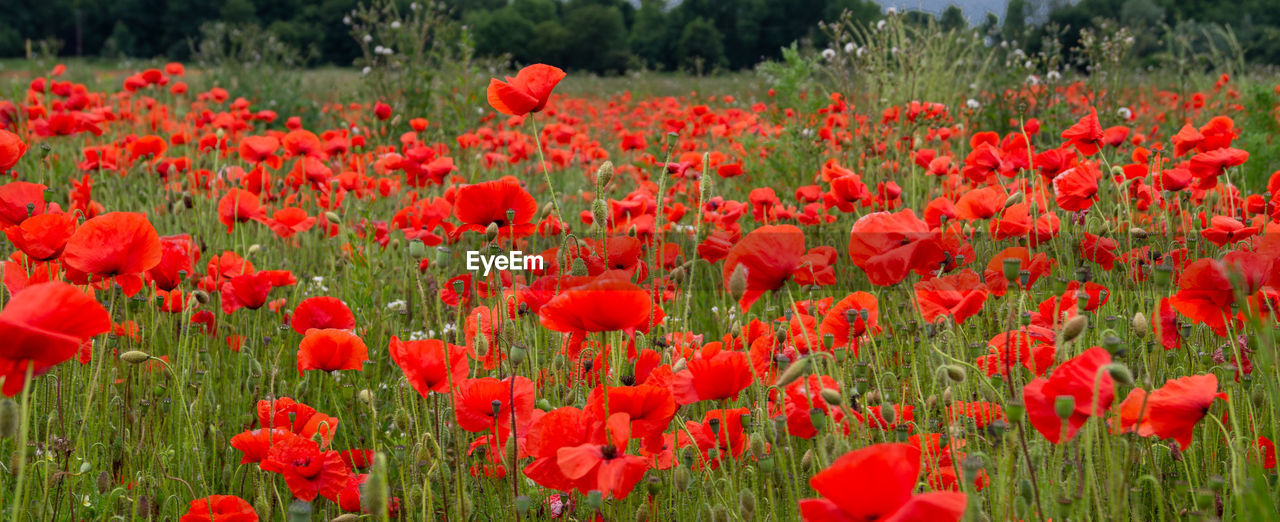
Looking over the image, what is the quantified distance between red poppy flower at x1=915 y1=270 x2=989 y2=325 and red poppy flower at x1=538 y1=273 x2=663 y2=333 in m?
0.55

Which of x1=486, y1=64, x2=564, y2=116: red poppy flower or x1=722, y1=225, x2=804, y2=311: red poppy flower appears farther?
x1=486, y1=64, x2=564, y2=116: red poppy flower

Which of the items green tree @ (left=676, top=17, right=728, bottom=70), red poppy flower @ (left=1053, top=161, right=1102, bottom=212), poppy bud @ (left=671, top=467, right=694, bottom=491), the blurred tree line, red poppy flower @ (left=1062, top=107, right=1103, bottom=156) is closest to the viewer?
poppy bud @ (left=671, top=467, right=694, bottom=491)

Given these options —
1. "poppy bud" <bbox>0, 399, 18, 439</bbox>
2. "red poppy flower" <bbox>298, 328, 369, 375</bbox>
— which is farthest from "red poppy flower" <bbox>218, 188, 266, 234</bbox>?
"poppy bud" <bbox>0, 399, 18, 439</bbox>

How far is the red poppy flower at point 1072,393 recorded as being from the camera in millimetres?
1004

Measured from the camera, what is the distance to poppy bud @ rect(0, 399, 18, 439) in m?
0.96

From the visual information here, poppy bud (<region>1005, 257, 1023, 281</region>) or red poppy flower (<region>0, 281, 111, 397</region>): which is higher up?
poppy bud (<region>1005, 257, 1023, 281</region>)

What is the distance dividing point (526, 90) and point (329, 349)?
0.59 meters

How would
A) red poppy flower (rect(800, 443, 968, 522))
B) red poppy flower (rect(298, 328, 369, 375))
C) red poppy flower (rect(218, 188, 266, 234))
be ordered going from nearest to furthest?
red poppy flower (rect(800, 443, 968, 522)) → red poppy flower (rect(298, 328, 369, 375)) → red poppy flower (rect(218, 188, 266, 234))

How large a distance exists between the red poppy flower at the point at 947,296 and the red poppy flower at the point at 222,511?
1090 mm

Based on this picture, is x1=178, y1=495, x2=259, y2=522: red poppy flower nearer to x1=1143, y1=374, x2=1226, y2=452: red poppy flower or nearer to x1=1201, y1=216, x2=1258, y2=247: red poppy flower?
x1=1143, y1=374, x2=1226, y2=452: red poppy flower

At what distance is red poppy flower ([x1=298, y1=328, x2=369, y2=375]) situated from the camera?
5.14 feet

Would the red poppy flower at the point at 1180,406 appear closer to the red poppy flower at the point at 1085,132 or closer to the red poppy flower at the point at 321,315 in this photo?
the red poppy flower at the point at 1085,132

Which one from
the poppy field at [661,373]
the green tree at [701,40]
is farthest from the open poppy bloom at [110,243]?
the green tree at [701,40]

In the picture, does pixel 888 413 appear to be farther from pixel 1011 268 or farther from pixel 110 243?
pixel 110 243
